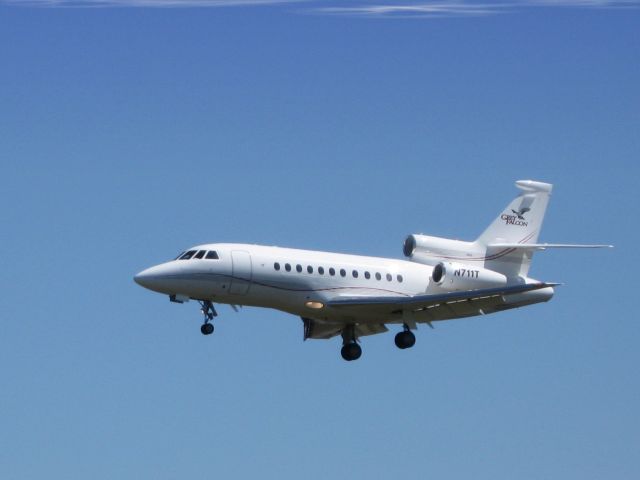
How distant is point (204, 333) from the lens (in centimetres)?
4553

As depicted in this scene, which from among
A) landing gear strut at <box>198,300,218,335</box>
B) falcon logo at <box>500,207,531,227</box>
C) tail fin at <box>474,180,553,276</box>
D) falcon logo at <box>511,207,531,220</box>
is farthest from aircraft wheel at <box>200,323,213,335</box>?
falcon logo at <box>511,207,531,220</box>

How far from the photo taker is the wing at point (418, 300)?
4647cm

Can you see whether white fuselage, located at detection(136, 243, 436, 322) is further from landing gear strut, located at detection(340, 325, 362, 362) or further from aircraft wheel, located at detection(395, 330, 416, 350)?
landing gear strut, located at detection(340, 325, 362, 362)

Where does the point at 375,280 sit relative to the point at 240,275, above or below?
above

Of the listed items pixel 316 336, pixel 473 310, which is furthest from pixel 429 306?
pixel 316 336

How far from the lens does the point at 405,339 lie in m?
48.4

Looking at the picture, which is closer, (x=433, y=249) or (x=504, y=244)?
(x=433, y=249)

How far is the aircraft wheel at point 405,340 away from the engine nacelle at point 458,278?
1870 mm

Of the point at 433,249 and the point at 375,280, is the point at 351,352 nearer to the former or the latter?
the point at 375,280

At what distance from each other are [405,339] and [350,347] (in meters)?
2.24

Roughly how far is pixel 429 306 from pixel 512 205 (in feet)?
18.3

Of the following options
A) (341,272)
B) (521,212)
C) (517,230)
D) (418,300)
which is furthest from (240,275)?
(521,212)

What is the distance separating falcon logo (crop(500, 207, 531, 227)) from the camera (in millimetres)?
50875

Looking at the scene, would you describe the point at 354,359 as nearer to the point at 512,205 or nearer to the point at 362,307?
the point at 362,307
